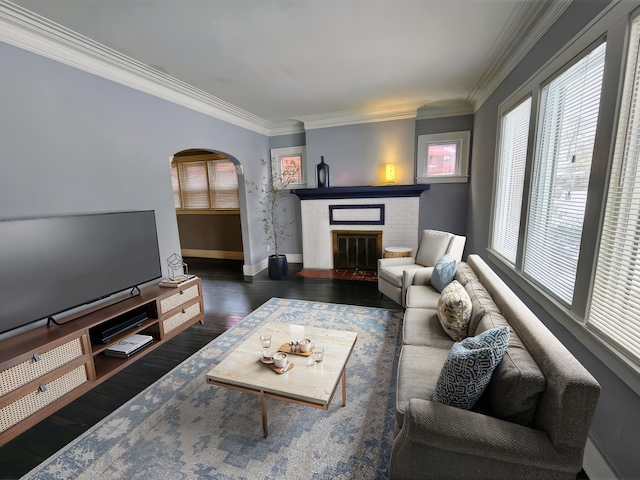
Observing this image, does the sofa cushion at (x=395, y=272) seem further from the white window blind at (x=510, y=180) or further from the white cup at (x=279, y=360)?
the white cup at (x=279, y=360)

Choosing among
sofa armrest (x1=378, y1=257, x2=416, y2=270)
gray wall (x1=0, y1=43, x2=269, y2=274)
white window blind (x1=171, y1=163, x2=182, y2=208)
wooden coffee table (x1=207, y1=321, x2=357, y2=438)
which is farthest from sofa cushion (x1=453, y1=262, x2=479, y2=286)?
white window blind (x1=171, y1=163, x2=182, y2=208)

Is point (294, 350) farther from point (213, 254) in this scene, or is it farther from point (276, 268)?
point (213, 254)

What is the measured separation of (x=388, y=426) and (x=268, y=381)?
82 centimetres

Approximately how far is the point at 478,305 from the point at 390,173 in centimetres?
325

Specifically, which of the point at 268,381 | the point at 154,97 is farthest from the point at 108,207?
the point at 268,381

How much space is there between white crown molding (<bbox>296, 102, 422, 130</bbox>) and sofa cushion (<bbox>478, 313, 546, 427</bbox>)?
419 cm

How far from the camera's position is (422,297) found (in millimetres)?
2760

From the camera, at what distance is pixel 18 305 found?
1.92m

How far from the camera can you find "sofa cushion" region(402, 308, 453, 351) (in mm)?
2012

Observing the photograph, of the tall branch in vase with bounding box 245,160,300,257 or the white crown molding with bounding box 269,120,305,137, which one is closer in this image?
the white crown molding with bounding box 269,120,305,137

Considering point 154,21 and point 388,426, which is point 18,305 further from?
point 388,426

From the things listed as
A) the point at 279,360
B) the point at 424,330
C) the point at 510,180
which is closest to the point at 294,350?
the point at 279,360

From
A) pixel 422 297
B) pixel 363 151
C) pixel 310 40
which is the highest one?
pixel 310 40

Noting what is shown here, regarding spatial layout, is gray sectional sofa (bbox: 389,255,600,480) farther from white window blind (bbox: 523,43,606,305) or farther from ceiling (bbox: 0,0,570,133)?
ceiling (bbox: 0,0,570,133)
